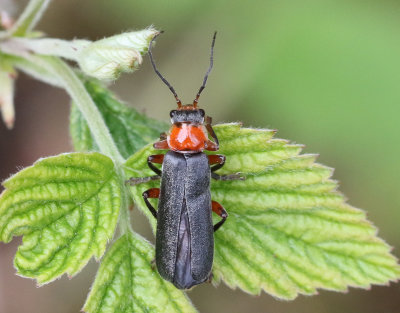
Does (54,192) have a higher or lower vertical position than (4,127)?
lower

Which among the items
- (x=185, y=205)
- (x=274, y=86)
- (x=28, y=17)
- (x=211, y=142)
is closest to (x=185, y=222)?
(x=185, y=205)

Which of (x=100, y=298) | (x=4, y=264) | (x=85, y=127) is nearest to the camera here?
(x=100, y=298)

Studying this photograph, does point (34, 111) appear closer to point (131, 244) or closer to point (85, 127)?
point (85, 127)

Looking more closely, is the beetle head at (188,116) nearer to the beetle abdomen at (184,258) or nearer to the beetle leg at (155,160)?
the beetle leg at (155,160)

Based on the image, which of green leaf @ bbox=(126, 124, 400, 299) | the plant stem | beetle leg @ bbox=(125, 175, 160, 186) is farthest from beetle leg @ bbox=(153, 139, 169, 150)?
the plant stem

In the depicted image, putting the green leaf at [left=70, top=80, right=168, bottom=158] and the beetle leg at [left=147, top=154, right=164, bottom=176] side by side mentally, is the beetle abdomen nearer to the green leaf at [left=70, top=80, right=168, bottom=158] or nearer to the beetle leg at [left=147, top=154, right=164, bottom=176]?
the beetle leg at [left=147, top=154, right=164, bottom=176]

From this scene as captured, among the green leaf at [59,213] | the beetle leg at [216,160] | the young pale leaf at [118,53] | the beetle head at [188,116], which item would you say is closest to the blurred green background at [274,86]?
the beetle head at [188,116]

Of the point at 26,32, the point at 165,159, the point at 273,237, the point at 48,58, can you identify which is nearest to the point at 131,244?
the point at 165,159
